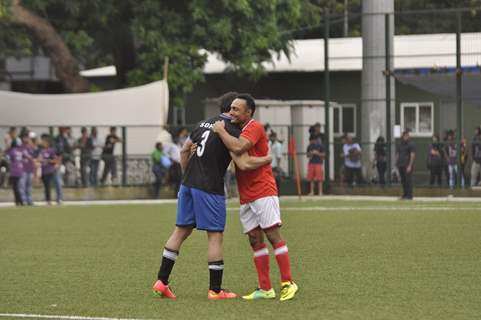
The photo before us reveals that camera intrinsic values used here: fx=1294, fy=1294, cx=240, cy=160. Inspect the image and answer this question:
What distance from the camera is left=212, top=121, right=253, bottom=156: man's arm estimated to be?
38.6 ft

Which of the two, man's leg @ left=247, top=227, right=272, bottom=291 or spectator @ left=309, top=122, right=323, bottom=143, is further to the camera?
spectator @ left=309, top=122, right=323, bottom=143

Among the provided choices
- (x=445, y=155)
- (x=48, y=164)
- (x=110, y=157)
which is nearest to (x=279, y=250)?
(x=48, y=164)

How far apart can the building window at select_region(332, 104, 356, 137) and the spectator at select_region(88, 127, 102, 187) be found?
316 inches

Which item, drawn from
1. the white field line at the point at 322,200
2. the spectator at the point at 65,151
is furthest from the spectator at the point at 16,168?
the spectator at the point at 65,151

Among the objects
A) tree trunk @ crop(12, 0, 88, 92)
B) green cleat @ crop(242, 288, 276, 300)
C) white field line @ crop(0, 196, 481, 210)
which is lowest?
white field line @ crop(0, 196, 481, 210)

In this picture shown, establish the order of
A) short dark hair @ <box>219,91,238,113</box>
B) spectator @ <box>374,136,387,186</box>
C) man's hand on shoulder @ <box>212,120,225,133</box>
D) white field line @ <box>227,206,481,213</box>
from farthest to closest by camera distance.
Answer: spectator @ <box>374,136,387,186</box>
white field line @ <box>227,206,481,213</box>
short dark hair @ <box>219,91,238,113</box>
man's hand on shoulder @ <box>212,120,225,133</box>

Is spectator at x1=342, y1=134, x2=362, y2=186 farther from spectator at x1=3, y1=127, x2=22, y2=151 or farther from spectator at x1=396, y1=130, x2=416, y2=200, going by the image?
spectator at x1=3, y1=127, x2=22, y2=151

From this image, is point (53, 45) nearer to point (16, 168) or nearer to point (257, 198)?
point (16, 168)

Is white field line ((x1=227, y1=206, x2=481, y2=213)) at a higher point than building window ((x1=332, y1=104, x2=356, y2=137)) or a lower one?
lower

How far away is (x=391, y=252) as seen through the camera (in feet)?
55.2

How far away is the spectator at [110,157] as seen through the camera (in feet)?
125

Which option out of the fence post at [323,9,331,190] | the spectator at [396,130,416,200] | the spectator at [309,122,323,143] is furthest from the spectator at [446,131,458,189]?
the spectator at [309,122,323,143]

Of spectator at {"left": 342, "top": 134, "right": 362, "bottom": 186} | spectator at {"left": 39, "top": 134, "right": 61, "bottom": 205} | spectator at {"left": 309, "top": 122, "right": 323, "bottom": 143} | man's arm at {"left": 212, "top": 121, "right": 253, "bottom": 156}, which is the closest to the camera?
man's arm at {"left": 212, "top": 121, "right": 253, "bottom": 156}

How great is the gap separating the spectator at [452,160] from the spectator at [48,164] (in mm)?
10667
